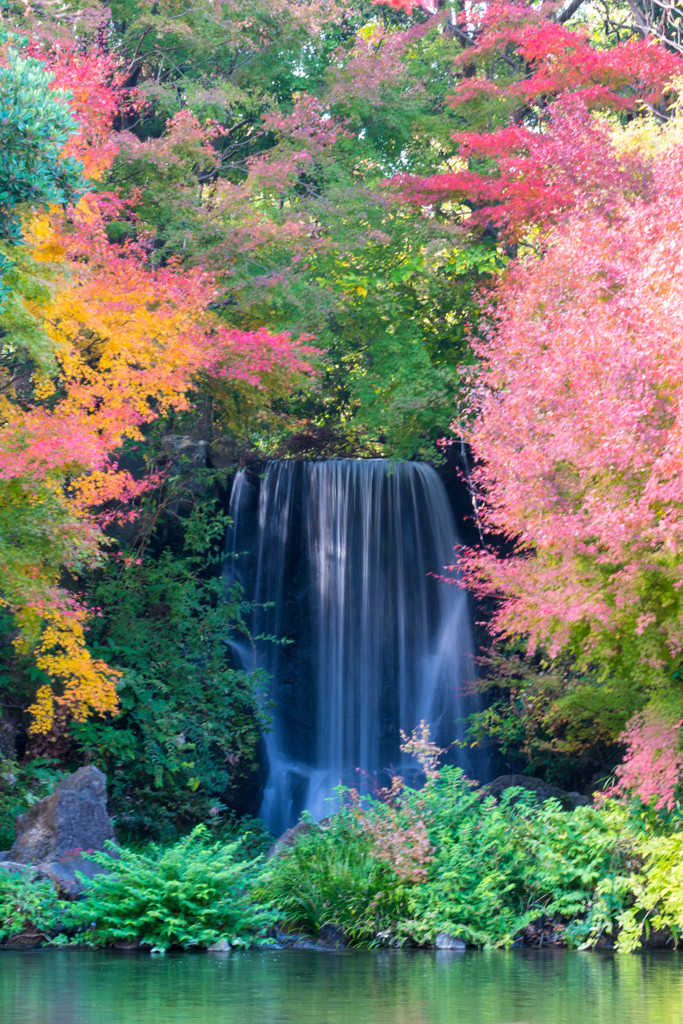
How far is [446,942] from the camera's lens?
9.96 meters

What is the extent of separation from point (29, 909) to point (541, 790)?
7.02 metres

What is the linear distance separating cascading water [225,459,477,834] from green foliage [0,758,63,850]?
4.71 meters

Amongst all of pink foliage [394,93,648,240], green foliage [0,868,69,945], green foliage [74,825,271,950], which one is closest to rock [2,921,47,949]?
green foliage [0,868,69,945]

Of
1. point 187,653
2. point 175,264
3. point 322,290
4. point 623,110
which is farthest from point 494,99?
point 187,653

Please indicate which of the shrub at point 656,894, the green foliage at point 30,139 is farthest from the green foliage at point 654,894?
the green foliage at point 30,139

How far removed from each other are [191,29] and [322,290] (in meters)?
4.89

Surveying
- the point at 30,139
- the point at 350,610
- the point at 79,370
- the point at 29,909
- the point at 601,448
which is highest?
the point at 30,139

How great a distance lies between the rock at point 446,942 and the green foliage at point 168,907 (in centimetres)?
146

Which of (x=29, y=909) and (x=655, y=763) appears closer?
(x=29, y=909)

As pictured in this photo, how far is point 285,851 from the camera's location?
11.4m

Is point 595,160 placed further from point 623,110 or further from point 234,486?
point 234,486

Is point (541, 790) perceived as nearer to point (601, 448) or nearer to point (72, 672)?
point (601, 448)

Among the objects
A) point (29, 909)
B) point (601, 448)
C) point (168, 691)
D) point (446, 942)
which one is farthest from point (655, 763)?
point (168, 691)

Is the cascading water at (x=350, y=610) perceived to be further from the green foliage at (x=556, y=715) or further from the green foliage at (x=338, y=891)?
the green foliage at (x=338, y=891)
